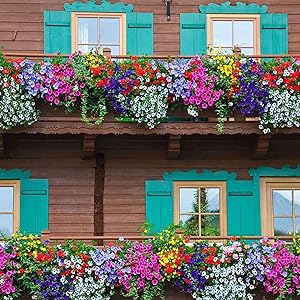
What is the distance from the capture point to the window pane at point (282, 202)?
74.7 feet

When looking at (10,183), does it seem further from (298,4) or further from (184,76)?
(298,4)

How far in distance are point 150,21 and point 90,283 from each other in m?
5.35

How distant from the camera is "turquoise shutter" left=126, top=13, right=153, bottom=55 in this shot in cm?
2288

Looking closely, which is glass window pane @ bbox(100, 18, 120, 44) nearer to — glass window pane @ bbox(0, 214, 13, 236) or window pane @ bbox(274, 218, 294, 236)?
glass window pane @ bbox(0, 214, 13, 236)

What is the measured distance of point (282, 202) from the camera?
2280 cm

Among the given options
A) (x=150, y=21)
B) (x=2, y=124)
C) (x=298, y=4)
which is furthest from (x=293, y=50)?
(x=2, y=124)

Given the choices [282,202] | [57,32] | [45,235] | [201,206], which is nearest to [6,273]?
[45,235]

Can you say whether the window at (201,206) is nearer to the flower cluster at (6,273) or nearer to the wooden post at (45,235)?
the wooden post at (45,235)

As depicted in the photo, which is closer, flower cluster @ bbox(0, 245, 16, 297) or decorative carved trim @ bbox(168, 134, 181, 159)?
flower cluster @ bbox(0, 245, 16, 297)

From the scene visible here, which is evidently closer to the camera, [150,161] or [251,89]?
[251,89]

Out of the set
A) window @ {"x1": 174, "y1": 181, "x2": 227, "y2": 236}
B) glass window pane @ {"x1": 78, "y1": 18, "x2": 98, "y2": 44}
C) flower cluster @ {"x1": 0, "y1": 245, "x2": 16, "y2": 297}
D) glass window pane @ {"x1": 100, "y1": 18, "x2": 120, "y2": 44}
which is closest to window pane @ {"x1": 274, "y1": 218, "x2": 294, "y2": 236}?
window @ {"x1": 174, "y1": 181, "x2": 227, "y2": 236}

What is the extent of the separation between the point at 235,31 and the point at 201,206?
3.29m

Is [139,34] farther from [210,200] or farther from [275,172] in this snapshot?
[275,172]

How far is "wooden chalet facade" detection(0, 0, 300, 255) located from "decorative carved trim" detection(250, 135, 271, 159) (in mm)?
24
